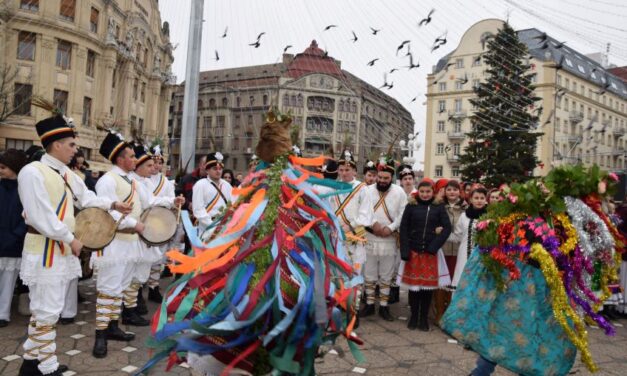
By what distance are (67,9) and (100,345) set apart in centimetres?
3334

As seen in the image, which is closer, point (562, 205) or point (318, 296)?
point (318, 296)

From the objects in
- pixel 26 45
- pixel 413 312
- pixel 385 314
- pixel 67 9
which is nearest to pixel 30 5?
pixel 67 9

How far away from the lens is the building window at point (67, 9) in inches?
1228

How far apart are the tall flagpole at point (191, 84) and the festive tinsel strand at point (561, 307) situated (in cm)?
787

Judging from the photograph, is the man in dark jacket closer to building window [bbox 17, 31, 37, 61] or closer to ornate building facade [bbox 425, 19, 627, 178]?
building window [bbox 17, 31, 37, 61]

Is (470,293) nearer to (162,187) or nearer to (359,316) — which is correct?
(359,316)

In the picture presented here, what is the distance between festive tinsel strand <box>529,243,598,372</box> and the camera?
3.54 meters

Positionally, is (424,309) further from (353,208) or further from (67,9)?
(67,9)

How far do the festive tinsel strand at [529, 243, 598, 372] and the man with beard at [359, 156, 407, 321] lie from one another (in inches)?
129

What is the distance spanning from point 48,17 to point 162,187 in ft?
96.8

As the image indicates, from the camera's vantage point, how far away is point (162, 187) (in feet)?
22.9

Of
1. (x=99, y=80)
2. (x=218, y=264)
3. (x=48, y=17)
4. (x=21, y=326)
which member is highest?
(x=48, y=17)

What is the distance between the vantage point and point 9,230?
5.62 meters

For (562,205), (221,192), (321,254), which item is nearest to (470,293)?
(562,205)
